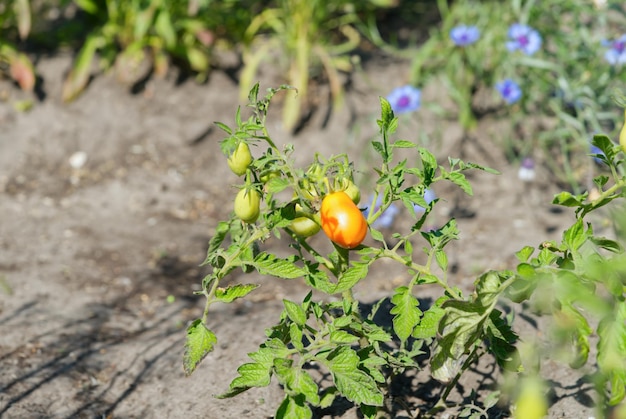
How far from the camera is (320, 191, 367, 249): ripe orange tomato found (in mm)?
1599

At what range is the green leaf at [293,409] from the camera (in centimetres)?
158

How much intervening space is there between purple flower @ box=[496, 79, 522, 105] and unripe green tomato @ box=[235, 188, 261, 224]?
7.97 ft

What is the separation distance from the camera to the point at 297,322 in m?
1.66

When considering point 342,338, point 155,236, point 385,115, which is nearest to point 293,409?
point 342,338

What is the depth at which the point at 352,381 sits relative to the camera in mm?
1588

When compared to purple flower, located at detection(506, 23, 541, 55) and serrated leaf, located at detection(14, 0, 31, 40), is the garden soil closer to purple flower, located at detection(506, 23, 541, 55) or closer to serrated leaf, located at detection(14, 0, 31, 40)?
serrated leaf, located at detection(14, 0, 31, 40)

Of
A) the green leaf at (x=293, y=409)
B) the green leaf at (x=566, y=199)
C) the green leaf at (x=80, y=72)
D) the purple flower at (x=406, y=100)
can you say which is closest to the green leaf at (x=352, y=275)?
the green leaf at (x=293, y=409)

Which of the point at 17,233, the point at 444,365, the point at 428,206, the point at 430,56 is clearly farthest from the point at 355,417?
the point at 430,56

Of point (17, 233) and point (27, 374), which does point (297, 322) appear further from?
point (17, 233)

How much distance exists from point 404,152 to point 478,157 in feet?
1.20

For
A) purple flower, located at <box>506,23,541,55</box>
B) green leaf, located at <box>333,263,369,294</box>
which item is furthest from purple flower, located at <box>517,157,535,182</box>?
green leaf, located at <box>333,263,369,294</box>

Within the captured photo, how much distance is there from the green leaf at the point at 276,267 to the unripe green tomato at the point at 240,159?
0.18 meters

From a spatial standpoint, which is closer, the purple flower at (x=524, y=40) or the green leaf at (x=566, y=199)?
the green leaf at (x=566, y=199)

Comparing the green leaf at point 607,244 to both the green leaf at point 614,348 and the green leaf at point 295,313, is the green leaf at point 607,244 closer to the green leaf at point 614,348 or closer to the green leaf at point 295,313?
the green leaf at point 614,348
